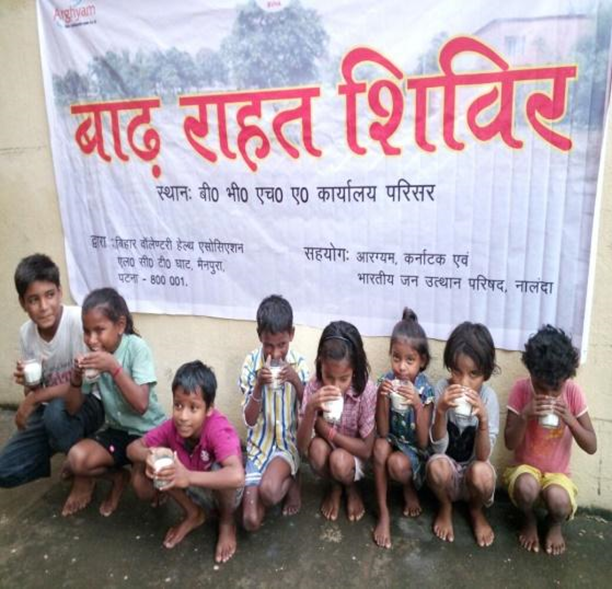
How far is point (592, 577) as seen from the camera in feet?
6.65

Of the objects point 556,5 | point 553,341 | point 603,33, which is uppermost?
point 556,5

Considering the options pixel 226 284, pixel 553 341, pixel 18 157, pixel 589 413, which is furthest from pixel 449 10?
pixel 18 157

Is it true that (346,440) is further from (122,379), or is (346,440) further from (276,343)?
(122,379)

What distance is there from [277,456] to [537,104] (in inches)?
76.0

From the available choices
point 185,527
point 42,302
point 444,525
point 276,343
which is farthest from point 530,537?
point 42,302

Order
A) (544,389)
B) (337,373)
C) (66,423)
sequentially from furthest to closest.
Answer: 1. (66,423)
2. (337,373)
3. (544,389)

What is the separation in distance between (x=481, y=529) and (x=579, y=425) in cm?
64

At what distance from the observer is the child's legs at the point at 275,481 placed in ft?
7.40

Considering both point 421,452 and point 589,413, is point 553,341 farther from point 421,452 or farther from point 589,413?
point 421,452

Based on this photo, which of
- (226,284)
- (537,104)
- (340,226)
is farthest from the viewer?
(226,284)

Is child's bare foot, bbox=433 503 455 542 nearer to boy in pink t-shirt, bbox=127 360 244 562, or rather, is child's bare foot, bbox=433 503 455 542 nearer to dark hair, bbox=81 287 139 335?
boy in pink t-shirt, bbox=127 360 244 562

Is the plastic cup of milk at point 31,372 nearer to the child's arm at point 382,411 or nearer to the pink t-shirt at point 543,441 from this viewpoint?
the child's arm at point 382,411

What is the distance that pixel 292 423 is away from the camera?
249cm

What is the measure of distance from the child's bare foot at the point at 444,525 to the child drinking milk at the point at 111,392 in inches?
56.9
